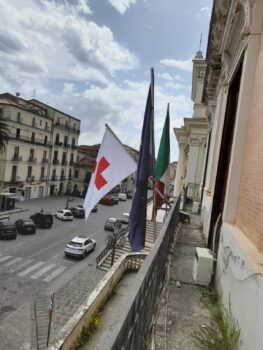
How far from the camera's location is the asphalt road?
45.2 feet

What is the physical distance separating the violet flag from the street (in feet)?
29.9

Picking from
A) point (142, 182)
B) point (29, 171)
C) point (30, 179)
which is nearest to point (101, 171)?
point (142, 182)

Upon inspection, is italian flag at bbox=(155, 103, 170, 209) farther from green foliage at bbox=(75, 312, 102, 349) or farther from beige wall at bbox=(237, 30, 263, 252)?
green foliage at bbox=(75, 312, 102, 349)

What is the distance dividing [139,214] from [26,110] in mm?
36392

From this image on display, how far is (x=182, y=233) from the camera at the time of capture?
7.78m

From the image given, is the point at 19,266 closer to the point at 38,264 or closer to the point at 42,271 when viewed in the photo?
the point at 38,264

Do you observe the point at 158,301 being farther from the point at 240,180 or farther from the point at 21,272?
the point at 21,272

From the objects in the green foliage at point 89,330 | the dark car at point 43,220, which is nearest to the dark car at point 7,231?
the dark car at point 43,220

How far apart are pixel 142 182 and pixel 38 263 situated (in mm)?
15425

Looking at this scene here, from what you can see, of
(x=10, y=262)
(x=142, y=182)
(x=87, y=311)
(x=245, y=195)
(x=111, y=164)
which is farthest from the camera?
(x=10, y=262)

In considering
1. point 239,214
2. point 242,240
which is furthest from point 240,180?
point 242,240

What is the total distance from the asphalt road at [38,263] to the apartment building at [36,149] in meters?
8.73

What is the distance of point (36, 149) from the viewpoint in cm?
4044

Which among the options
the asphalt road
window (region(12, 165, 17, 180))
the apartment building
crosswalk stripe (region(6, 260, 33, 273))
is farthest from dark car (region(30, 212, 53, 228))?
window (region(12, 165, 17, 180))
